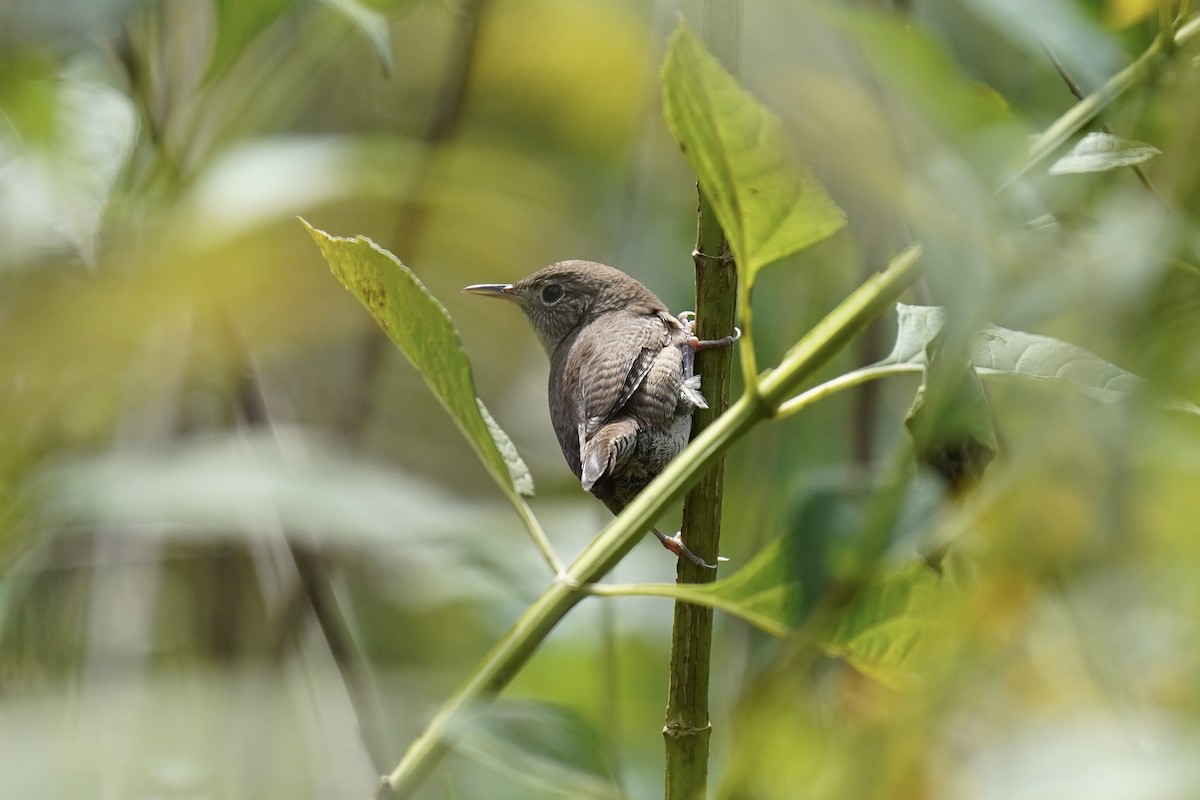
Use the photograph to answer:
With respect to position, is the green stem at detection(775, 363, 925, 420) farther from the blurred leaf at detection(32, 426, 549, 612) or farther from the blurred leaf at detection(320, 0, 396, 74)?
the blurred leaf at detection(320, 0, 396, 74)

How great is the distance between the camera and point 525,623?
1104 mm

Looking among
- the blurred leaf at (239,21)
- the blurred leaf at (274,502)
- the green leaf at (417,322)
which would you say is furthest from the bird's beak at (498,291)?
the green leaf at (417,322)

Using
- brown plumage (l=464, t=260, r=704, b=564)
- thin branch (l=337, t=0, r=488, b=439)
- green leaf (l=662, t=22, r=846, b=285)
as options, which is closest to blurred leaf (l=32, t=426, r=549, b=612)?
brown plumage (l=464, t=260, r=704, b=564)

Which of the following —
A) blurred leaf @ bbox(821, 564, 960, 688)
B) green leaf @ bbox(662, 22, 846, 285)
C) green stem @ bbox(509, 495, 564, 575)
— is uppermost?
green leaf @ bbox(662, 22, 846, 285)

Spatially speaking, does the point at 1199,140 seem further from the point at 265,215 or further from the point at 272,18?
the point at 265,215

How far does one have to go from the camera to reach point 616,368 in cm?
227

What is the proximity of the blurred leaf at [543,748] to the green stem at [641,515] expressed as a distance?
0.04m

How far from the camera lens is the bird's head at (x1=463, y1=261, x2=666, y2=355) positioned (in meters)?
2.70

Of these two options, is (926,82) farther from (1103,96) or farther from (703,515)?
(703,515)

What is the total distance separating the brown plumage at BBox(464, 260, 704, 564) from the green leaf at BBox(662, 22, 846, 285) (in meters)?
0.55

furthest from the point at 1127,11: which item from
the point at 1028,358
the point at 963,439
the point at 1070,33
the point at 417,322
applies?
the point at 417,322

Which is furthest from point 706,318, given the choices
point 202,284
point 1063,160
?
point 202,284

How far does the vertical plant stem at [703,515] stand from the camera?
1.20 m

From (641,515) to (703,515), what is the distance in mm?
234
